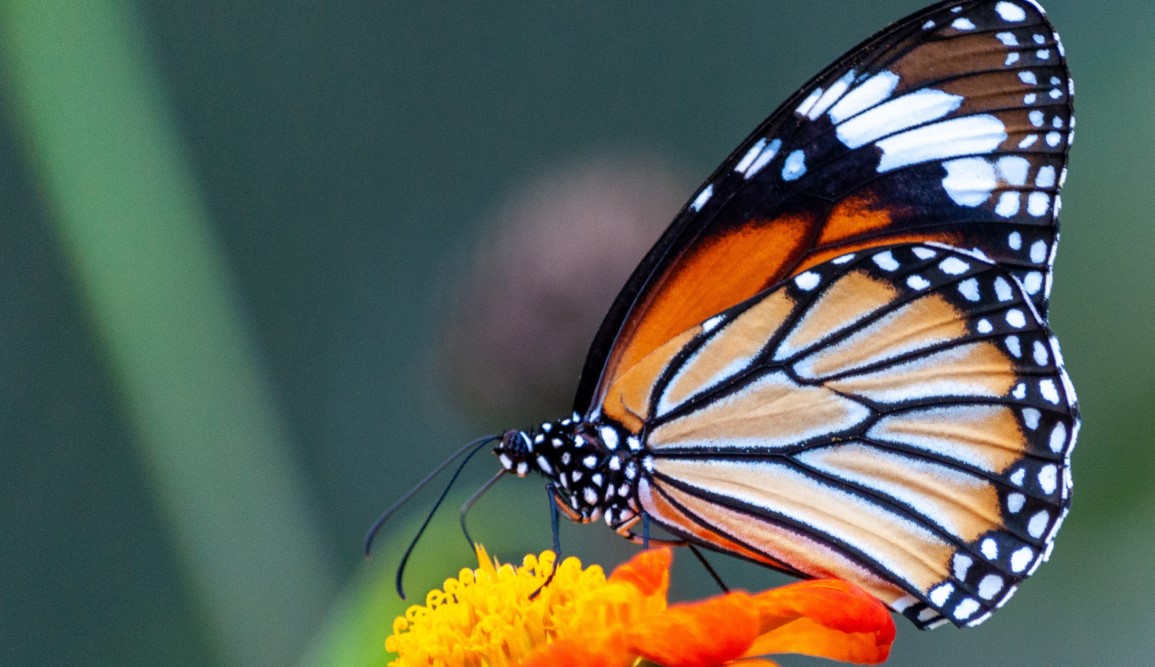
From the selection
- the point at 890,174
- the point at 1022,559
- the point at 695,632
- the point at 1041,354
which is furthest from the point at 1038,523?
the point at 695,632

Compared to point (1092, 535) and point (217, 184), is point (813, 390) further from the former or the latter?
point (217, 184)

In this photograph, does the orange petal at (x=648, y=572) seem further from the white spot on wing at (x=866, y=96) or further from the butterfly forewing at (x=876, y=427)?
the white spot on wing at (x=866, y=96)

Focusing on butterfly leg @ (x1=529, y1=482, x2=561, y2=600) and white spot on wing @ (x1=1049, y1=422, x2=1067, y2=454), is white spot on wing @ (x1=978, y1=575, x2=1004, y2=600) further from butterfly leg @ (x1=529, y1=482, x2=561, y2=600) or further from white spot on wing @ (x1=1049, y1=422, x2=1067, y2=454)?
butterfly leg @ (x1=529, y1=482, x2=561, y2=600)

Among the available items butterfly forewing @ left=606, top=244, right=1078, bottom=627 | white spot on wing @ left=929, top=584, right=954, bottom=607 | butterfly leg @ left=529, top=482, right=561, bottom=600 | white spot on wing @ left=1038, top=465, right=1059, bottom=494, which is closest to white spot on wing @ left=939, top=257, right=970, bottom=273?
butterfly forewing @ left=606, top=244, right=1078, bottom=627

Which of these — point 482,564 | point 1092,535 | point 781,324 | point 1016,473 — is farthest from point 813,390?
point 1092,535

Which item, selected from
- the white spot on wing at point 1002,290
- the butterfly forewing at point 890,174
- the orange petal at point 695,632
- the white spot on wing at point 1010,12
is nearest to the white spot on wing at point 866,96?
the butterfly forewing at point 890,174

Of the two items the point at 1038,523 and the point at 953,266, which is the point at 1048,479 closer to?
the point at 1038,523

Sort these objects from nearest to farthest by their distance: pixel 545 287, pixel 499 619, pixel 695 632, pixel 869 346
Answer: pixel 695 632, pixel 499 619, pixel 869 346, pixel 545 287
